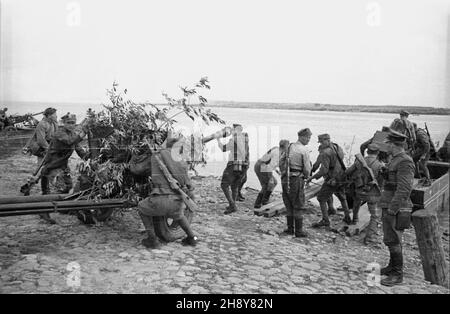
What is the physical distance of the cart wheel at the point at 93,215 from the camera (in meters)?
7.14

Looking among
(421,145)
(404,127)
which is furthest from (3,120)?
(421,145)

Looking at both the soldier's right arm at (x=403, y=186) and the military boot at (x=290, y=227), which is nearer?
the soldier's right arm at (x=403, y=186)

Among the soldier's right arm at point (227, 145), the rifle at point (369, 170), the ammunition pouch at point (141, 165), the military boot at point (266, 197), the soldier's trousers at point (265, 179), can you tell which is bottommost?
the military boot at point (266, 197)

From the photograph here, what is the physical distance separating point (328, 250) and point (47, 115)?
623 cm

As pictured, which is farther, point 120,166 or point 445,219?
point 445,219

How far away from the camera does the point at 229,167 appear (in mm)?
9172

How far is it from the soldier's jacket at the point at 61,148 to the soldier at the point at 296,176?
3.49 meters

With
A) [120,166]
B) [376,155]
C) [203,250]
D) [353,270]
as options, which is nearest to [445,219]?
[376,155]

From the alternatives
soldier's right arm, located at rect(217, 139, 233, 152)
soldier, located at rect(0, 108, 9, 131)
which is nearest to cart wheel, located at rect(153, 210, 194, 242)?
soldier's right arm, located at rect(217, 139, 233, 152)

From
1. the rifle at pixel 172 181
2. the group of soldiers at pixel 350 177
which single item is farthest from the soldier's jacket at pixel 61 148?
the group of soldiers at pixel 350 177

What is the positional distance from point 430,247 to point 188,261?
3.71 metres

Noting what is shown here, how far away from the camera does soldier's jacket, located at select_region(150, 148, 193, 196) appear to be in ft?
19.9

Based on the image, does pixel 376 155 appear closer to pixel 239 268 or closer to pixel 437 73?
pixel 437 73

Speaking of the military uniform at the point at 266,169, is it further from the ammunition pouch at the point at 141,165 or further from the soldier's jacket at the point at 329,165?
the ammunition pouch at the point at 141,165
